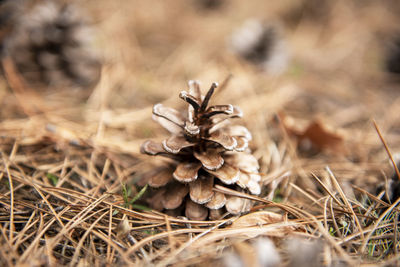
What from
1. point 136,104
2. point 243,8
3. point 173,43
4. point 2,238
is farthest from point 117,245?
point 243,8

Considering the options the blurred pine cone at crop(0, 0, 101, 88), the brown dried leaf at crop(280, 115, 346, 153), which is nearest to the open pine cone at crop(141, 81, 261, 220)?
the brown dried leaf at crop(280, 115, 346, 153)

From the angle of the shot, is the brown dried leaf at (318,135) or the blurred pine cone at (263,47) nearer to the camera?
A: the brown dried leaf at (318,135)

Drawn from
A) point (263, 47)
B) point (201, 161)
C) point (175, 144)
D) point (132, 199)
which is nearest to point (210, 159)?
point (201, 161)

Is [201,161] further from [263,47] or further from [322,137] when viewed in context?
[263,47]

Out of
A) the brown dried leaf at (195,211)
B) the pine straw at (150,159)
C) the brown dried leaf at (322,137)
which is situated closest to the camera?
the pine straw at (150,159)

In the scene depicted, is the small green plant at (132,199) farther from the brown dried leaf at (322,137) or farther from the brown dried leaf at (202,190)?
the brown dried leaf at (322,137)

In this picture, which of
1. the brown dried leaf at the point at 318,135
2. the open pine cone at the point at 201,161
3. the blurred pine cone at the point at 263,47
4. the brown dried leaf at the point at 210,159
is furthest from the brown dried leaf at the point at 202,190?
the blurred pine cone at the point at 263,47
